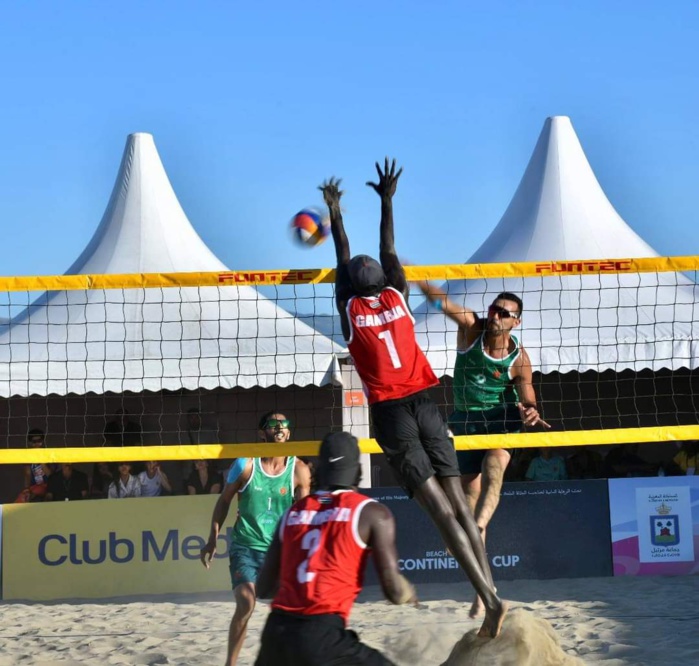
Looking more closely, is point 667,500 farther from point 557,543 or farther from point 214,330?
point 214,330

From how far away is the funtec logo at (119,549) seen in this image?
31.6 ft

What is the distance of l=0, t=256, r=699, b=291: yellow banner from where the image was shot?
6152 millimetres

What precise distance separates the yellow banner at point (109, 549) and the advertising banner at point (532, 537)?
5.27 ft

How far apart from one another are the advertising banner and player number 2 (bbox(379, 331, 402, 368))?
4.75m

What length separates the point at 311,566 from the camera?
12.5 feet

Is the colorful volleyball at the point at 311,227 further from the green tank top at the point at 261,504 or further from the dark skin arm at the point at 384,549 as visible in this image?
the dark skin arm at the point at 384,549

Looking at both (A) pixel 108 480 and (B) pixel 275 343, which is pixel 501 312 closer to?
(B) pixel 275 343

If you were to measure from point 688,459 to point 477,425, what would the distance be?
18.4 feet

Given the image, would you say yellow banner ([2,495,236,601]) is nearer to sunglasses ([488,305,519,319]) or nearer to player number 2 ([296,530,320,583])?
sunglasses ([488,305,519,319])

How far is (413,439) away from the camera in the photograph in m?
4.98

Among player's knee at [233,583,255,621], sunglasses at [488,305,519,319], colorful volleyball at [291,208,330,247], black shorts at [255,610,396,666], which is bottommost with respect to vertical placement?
player's knee at [233,583,255,621]

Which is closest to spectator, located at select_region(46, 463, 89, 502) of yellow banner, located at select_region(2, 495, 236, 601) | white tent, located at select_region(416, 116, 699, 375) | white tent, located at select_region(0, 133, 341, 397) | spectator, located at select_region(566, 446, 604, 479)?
white tent, located at select_region(0, 133, 341, 397)

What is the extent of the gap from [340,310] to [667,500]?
5.66 metres

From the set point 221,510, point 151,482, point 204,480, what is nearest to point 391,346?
point 221,510
